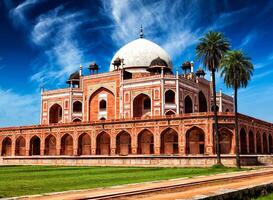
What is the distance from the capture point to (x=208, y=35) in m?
33.7

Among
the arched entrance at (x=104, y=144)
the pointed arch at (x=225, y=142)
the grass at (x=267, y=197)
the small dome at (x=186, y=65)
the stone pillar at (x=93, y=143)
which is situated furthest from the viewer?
the small dome at (x=186, y=65)

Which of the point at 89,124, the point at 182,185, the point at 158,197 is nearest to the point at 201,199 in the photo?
the point at 158,197

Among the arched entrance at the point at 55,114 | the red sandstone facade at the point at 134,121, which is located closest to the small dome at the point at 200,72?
the red sandstone facade at the point at 134,121

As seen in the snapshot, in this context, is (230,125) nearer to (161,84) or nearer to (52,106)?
(161,84)

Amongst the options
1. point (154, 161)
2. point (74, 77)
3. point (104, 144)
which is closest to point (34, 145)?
point (104, 144)

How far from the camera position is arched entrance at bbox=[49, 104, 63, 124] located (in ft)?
203

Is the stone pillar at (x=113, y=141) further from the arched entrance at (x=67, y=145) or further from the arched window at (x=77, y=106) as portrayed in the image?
the arched window at (x=77, y=106)

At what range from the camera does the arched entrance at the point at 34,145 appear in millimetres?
53344

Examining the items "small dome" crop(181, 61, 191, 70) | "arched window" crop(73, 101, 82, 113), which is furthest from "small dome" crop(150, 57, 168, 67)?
"arched window" crop(73, 101, 82, 113)

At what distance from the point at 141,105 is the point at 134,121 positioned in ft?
31.2

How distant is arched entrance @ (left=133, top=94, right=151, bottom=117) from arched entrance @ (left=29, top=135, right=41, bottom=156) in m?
14.4

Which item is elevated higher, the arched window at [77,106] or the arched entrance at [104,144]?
the arched window at [77,106]

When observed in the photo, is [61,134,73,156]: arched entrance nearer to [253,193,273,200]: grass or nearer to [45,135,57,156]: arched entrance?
[45,135,57,156]: arched entrance

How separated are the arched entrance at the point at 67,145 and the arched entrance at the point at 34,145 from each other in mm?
4961
